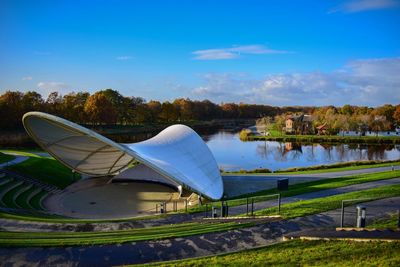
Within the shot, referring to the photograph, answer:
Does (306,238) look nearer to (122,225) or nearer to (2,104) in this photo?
(122,225)

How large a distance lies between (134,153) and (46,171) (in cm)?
1287

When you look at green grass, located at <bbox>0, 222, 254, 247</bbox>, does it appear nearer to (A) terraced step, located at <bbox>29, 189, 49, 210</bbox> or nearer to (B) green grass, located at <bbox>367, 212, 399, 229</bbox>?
(B) green grass, located at <bbox>367, 212, 399, 229</bbox>

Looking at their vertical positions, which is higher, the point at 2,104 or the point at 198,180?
the point at 2,104

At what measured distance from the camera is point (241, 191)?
24531 mm

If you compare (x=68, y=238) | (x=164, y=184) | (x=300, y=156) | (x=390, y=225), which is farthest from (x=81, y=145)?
(x=300, y=156)

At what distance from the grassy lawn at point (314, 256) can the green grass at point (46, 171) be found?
67.5ft

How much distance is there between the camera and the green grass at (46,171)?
26277mm

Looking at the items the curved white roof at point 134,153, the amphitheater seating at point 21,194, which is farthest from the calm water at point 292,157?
the amphitheater seating at point 21,194

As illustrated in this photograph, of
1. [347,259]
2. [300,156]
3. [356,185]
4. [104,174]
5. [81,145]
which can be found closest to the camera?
[347,259]

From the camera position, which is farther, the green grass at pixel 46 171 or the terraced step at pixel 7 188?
the green grass at pixel 46 171

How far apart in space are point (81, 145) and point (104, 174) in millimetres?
5730

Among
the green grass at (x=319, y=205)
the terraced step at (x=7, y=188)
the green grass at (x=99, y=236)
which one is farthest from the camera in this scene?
the terraced step at (x=7, y=188)

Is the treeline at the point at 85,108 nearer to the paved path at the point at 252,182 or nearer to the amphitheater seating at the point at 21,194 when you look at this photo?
the amphitheater seating at the point at 21,194

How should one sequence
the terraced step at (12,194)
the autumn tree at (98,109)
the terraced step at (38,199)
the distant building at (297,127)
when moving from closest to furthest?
the terraced step at (12,194)
the terraced step at (38,199)
the autumn tree at (98,109)
the distant building at (297,127)
